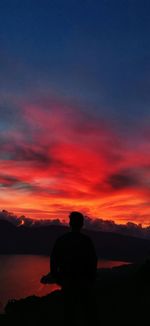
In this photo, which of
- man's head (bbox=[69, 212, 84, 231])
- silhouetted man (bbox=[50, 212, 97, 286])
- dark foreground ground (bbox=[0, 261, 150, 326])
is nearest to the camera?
dark foreground ground (bbox=[0, 261, 150, 326])

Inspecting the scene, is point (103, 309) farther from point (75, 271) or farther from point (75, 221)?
point (75, 221)

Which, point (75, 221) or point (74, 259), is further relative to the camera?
point (75, 221)

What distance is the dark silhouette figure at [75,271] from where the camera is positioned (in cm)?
651

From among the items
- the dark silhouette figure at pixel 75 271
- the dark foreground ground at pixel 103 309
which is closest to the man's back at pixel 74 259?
the dark silhouette figure at pixel 75 271

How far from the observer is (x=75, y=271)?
21.8ft

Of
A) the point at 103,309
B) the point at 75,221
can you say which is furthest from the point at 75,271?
the point at 103,309

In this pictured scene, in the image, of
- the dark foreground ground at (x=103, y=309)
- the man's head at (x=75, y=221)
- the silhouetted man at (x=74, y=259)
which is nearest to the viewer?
the dark foreground ground at (x=103, y=309)

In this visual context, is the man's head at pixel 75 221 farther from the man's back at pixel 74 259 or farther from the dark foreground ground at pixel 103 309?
the dark foreground ground at pixel 103 309

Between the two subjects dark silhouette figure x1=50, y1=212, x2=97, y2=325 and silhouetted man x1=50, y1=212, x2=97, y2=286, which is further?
silhouetted man x1=50, y1=212, x2=97, y2=286

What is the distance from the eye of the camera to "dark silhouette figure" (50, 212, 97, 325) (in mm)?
6512

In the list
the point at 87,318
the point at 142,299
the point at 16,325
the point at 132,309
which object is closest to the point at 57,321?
the point at 16,325

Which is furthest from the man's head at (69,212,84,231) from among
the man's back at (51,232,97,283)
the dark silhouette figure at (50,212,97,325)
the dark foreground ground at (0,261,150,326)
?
the dark foreground ground at (0,261,150,326)

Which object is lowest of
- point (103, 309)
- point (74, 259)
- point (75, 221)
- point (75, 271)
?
point (103, 309)

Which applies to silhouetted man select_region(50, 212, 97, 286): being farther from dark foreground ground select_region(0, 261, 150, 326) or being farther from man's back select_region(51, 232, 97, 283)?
dark foreground ground select_region(0, 261, 150, 326)
